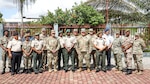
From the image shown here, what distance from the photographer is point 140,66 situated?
9.07m

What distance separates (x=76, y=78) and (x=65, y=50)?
1.67 m

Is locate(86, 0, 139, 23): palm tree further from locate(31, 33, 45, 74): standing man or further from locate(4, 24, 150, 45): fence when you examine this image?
locate(31, 33, 45, 74): standing man

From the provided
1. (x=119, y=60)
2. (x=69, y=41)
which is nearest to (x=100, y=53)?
(x=119, y=60)

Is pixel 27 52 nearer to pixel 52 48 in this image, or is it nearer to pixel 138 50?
pixel 52 48

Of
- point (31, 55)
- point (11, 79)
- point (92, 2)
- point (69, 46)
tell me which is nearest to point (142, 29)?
point (69, 46)

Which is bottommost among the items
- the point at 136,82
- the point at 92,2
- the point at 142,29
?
the point at 136,82

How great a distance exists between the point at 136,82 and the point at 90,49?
2571 mm

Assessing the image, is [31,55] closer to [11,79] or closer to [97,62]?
[11,79]

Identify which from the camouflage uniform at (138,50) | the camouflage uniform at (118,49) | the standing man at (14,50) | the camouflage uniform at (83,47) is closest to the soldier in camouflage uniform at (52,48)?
the camouflage uniform at (83,47)

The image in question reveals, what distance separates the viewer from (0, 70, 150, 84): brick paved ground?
780 cm

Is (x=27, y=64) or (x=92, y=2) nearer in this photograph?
(x=27, y=64)

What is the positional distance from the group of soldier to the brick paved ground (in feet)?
1.40

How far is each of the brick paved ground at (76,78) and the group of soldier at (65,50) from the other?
1.40 ft

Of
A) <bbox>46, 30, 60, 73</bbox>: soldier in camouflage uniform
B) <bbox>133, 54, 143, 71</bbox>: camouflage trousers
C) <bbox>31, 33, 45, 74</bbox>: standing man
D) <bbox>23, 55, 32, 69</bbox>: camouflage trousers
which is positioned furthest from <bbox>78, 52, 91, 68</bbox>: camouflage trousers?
<bbox>23, 55, 32, 69</bbox>: camouflage trousers
